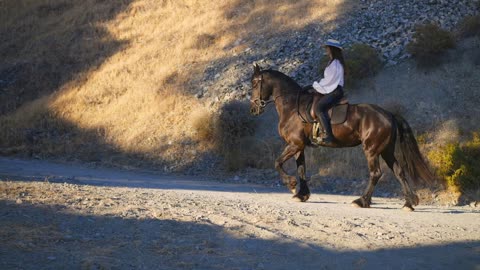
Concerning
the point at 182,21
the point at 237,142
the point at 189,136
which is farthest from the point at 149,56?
the point at 237,142

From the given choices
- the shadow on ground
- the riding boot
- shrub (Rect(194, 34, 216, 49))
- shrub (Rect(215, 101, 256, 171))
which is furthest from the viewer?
shrub (Rect(194, 34, 216, 49))

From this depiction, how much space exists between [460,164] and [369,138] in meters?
4.78

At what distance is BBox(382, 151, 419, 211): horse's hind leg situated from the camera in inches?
468

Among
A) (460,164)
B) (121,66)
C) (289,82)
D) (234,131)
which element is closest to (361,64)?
(234,131)

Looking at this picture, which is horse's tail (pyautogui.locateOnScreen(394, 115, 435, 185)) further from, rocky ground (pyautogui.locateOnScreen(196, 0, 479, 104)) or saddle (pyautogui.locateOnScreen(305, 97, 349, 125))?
rocky ground (pyautogui.locateOnScreen(196, 0, 479, 104))

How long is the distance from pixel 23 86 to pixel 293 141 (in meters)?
24.4

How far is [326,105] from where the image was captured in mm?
12500

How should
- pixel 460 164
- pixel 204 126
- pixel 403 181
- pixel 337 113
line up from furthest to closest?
1. pixel 204 126
2. pixel 460 164
3. pixel 337 113
4. pixel 403 181

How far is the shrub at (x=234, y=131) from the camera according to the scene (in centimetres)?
2070

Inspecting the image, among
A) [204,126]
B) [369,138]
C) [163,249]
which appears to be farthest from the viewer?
[204,126]

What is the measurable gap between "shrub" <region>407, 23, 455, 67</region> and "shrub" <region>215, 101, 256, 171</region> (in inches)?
268

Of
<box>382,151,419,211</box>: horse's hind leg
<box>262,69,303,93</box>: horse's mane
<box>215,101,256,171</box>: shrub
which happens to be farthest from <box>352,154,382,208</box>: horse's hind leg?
<box>215,101,256,171</box>: shrub

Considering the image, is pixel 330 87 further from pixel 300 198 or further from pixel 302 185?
pixel 300 198

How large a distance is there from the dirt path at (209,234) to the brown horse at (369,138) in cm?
94
